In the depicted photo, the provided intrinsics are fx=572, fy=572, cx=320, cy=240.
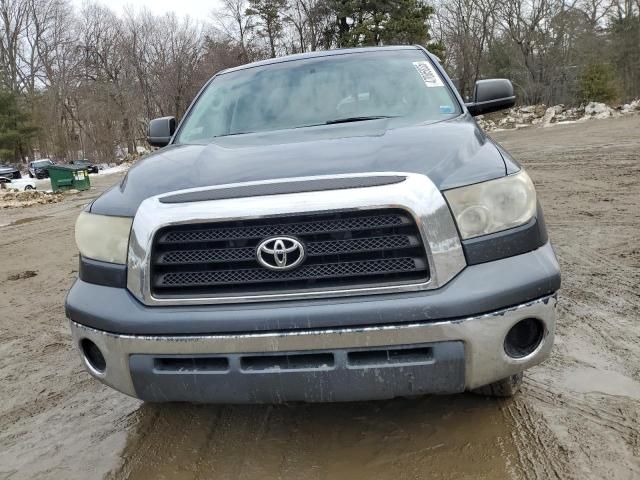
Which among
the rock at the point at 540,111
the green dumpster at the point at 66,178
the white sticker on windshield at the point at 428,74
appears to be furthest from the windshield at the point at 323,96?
the rock at the point at 540,111

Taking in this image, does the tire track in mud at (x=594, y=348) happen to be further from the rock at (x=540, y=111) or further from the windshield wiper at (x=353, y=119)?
the rock at (x=540, y=111)

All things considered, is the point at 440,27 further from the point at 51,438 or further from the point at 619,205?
the point at 51,438

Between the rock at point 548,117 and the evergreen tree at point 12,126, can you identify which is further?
the evergreen tree at point 12,126

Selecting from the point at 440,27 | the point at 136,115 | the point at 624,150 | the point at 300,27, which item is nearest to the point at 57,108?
the point at 136,115

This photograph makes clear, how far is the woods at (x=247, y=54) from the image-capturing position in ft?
128

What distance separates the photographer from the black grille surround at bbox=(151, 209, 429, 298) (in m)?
2.01

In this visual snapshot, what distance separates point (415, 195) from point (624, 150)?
11.8m

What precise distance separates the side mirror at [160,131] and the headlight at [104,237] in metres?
1.71

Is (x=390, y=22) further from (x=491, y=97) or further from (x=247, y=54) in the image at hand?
(x=491, y=97)

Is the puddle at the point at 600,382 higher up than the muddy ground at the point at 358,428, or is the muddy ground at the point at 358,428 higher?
the muddy ground at the point at 358,428

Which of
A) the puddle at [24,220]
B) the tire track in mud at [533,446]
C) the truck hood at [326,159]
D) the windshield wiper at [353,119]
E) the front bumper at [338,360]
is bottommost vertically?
the puddle at [24,220]

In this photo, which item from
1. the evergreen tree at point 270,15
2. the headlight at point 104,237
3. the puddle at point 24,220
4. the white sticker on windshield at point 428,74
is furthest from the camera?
the evergreen tree at point 270,15

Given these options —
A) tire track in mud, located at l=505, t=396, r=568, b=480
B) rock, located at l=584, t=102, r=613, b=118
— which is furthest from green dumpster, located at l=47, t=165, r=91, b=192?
rock, located at l=584, t=102, r=613, b=118

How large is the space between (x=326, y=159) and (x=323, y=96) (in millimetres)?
1320
